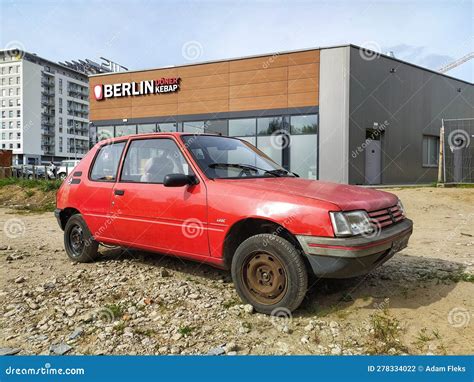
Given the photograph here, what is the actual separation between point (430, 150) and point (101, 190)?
22.1m

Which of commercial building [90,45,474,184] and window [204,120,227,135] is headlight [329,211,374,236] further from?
window [204,120,227,135]

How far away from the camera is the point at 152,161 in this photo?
4473mm

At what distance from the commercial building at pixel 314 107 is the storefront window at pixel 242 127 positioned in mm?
52

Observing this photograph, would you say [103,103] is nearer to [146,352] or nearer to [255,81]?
[255,81]

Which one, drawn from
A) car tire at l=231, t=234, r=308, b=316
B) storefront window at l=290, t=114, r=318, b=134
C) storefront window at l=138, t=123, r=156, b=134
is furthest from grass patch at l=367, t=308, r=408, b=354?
storefront window at l=138, t=123, r=156, b=134

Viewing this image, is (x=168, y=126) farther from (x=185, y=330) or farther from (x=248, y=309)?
(x=185, y=330)

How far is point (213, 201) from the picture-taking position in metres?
3.68

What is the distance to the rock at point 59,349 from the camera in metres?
2.87

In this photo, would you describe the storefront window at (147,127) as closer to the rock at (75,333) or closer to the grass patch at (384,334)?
the rock at (75,333)

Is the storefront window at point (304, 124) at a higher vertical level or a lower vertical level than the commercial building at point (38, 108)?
lower

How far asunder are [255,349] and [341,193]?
1587 mm

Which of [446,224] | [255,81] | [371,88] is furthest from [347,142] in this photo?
[446,224]

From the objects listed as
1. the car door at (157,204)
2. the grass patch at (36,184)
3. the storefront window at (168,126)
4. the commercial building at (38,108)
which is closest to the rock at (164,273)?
the car door at (157,204)

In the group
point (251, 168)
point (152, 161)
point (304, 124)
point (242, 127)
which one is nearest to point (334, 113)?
point (304, 124)
